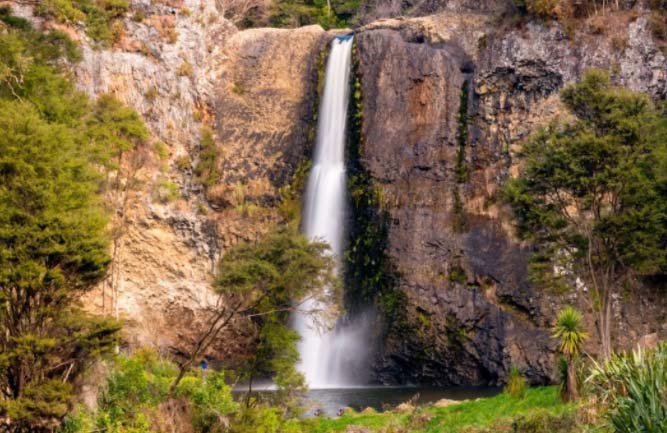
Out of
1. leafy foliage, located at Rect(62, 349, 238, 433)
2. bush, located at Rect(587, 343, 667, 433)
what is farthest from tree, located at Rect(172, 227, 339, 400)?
bush, located at Rect(587, 343, 667, 433)

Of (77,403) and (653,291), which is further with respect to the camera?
(653,291)

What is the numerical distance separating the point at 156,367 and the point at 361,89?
79.9ft

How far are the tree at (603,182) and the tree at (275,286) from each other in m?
10.6

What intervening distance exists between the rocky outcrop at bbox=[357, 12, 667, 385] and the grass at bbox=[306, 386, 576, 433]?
13.0 m

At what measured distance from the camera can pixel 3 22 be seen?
31.3 metres

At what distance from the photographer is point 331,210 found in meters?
46.0

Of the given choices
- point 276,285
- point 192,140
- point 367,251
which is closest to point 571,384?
point 276,285

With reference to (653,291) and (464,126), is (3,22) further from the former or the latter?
(653,291)

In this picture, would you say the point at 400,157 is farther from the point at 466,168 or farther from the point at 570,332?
the point at 570,332

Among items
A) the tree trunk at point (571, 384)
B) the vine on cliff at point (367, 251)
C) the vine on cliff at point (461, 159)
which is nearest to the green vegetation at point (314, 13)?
the vine on cliff at point (461, 159)

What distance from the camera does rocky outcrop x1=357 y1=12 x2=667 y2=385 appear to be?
135ft

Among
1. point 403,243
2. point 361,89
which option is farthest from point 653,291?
point 361,89

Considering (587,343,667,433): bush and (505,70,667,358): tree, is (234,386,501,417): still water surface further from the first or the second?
(587,343,667,433): bush

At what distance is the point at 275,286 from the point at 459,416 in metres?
6.31
